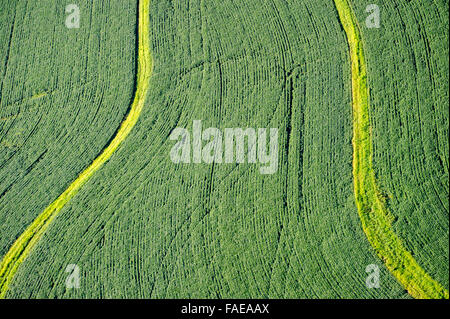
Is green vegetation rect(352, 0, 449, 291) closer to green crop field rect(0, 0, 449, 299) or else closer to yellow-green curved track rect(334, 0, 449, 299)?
green crop field rect(0, 0, 449, 299)

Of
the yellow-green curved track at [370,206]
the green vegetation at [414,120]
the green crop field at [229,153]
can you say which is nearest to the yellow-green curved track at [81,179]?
the green crop field at [229,153]

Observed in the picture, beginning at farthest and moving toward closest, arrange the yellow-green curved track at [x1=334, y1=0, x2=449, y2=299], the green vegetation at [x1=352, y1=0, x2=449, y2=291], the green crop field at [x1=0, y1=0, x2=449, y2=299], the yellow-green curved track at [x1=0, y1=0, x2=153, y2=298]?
the yellow-green curved track at [x1=0, y1=0, x2=153, y2=298] < the green crop field at [x1=0, y1=0, x2=449, y2=299] < the green vegetation at [x1=352, y1=0, x2=449, y2=291] < the yellow-green curved track at [x1=334, y1=0, x2=449, y2=299]

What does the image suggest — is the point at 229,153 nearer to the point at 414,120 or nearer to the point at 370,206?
the point at 370,206

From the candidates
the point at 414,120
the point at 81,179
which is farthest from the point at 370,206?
the point at 81,179

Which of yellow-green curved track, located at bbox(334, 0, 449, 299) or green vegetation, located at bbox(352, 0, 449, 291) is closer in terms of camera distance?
yellow-green curved track, located at bbox(334, 0, 449, 299)

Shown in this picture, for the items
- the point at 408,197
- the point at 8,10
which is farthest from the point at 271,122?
the point at 8,10

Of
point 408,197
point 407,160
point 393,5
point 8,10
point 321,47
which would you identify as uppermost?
point 8,10

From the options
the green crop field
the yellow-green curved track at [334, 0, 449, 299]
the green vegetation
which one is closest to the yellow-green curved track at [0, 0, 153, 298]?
the green crop field

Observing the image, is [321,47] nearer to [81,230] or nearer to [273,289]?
[273,289]
